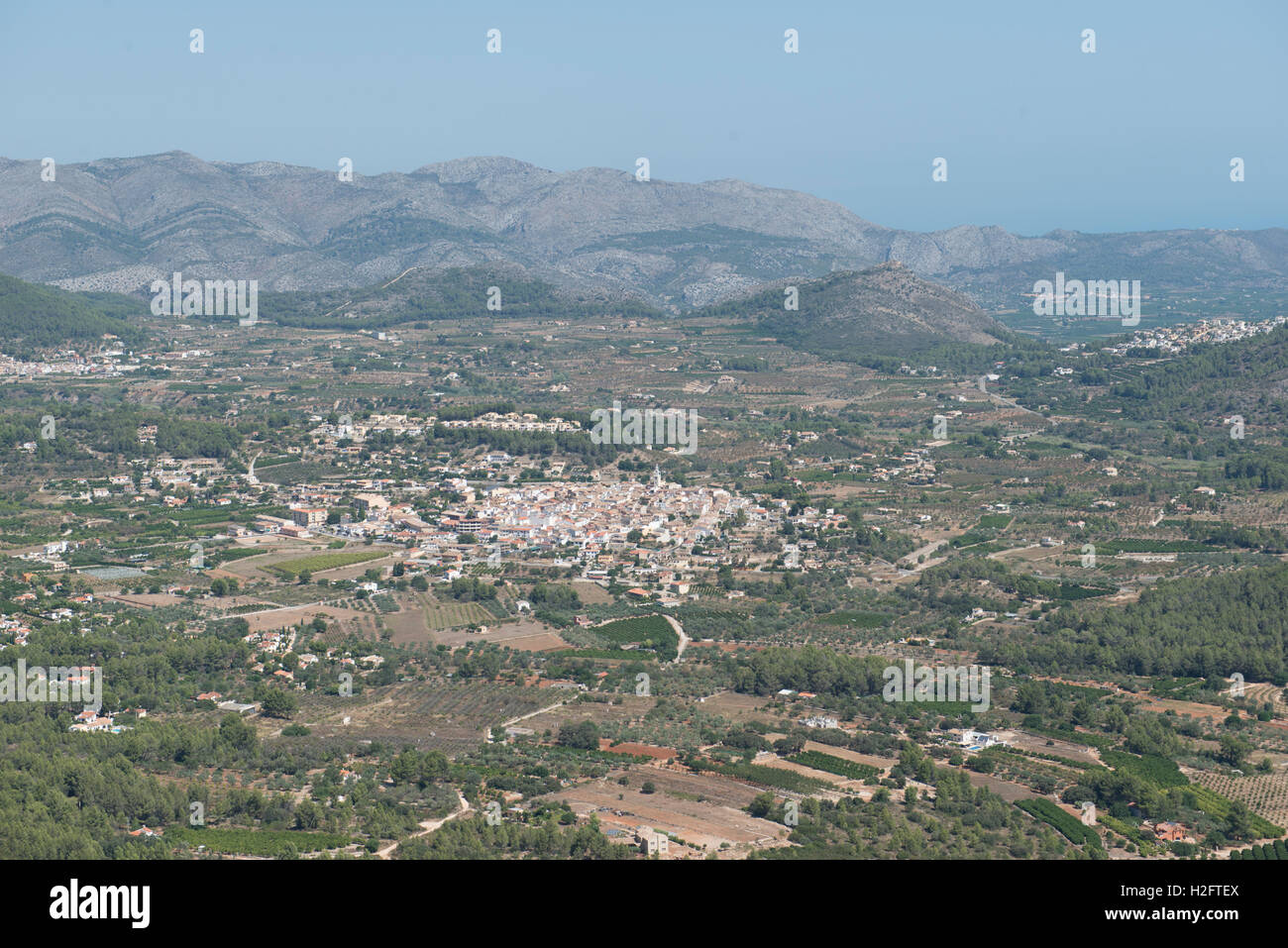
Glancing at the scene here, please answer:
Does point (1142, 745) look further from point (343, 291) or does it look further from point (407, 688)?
point (343, 291)

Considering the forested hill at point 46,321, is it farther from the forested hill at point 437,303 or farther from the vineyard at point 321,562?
the vineyard at point 321,562

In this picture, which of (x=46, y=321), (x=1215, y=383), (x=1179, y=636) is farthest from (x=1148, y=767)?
(x=46, y=321)

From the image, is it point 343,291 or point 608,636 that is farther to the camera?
point 343,291

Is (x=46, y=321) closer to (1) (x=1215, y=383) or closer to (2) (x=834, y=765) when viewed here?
(1) (x=1215, y=383)

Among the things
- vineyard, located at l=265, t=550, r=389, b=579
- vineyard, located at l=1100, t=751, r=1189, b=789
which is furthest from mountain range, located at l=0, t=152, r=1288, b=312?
vineyard, located at l=1100, t=751, r=1189, b=789

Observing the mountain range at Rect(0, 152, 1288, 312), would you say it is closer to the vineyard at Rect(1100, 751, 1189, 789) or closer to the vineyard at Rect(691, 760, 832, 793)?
the vineyard at Rect(1100, 751, 1189, 789)

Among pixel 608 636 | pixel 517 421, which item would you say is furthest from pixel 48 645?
pixel 517 421
